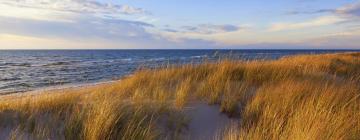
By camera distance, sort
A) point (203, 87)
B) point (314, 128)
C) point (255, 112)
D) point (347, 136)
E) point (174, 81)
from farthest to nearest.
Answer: point (174, 81)
point (203, 87)
point (255, 112)
point (347, 136)
point (314, 128)

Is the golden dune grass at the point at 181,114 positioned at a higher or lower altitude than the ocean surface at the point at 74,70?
higher

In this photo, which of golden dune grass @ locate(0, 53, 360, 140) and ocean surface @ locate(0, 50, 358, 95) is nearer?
golden dune grass @ locate(0, 53, 360, 140)

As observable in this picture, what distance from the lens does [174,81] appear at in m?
8.64

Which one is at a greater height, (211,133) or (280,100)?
(280,100)

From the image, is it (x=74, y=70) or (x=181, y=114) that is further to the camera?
(x=74, y=70)

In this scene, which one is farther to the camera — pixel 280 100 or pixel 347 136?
pixel 280 100

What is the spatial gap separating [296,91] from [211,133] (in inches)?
69.4

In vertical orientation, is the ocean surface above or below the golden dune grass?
below

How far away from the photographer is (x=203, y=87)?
7059 mm

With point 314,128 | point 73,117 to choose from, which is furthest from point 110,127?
point 314,128

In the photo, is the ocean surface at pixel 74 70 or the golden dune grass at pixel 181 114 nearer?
the golden dune grass at pixel 181 114

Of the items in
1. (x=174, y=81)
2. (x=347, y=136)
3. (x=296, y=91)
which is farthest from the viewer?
(x=174, y=81)

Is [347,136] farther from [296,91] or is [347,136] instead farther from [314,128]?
[296,91]

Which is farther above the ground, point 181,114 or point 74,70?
point 181,114
